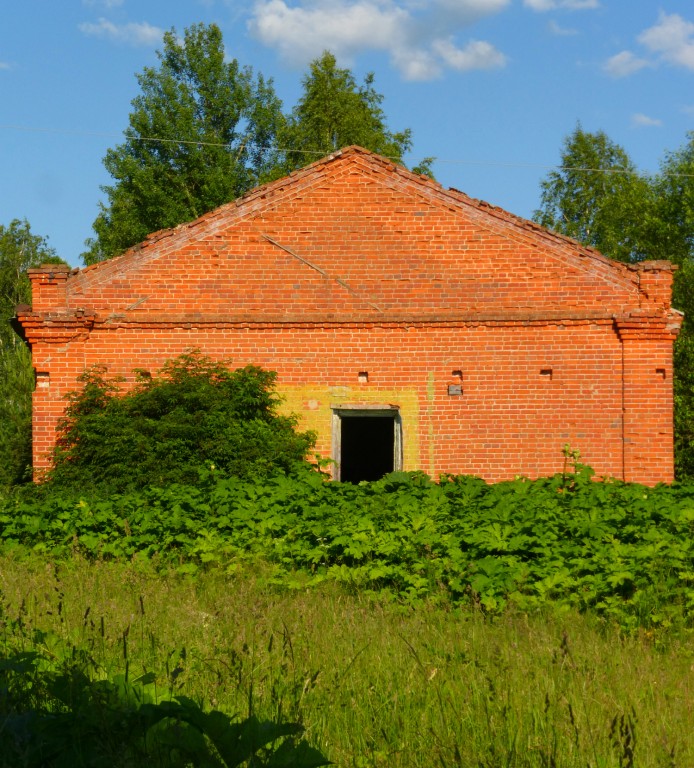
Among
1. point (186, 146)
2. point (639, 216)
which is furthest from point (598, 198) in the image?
point (186, 146)

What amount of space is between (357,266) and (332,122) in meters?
22.8

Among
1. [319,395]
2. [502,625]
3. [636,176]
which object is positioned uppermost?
[636,176]

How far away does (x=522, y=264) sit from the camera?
1384 cm

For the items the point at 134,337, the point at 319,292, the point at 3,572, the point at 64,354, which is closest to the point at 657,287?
the point at 319,292

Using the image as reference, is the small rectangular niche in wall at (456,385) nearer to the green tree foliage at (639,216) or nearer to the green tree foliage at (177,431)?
the green tree foliage at (177,431)

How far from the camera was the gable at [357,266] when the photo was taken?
13.8 m

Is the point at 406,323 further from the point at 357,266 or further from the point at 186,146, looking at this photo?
the point at 186,146

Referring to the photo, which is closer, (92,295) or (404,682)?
(404,682)

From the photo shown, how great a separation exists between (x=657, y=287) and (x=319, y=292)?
4839 mm

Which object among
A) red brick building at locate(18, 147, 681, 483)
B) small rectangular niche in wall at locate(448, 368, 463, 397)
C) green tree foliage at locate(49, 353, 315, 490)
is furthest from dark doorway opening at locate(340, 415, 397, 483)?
green tree foliage at locate(49, 353, 315, 490)

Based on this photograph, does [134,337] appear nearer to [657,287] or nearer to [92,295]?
[92,295]

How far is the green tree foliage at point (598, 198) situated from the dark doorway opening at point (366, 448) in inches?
767

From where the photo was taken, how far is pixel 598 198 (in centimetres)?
4081

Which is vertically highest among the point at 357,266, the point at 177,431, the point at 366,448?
the point at 357,266
